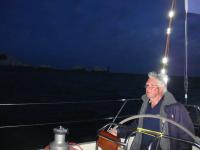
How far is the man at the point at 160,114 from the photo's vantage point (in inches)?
103

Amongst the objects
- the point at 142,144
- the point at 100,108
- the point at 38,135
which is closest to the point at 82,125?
the point at 38,135

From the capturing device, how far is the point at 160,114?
8.95ft

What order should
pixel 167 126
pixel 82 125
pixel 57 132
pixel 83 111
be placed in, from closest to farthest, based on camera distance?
pixel 57 132 < pixel 167 126 < pixel 82 125 < pixel 83 111

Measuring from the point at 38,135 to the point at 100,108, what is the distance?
22.4m

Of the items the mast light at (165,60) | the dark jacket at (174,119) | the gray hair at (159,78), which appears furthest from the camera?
the mast light at (165,60)

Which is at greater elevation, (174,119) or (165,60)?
(165,60)

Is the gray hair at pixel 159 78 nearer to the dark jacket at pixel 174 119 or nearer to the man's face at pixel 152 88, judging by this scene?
the man's face at pixel 152 88

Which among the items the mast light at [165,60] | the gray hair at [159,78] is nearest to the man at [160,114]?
the gray hair at [159,78]

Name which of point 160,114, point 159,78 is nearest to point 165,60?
point 159,78

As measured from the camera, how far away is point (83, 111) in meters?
49.6

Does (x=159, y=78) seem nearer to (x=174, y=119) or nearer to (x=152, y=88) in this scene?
(x=152, y=88)

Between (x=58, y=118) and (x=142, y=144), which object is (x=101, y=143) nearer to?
(x=142, y=144)

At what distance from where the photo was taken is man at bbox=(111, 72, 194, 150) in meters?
2.61

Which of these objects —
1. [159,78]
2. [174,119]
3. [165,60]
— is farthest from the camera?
[165,60]
